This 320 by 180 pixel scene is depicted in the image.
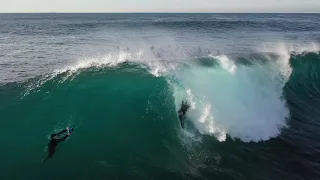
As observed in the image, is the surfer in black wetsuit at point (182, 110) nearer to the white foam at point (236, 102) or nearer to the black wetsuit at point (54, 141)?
the white foam at point (236, 102)

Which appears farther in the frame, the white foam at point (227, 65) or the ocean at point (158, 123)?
the white foam at point (227, 65)

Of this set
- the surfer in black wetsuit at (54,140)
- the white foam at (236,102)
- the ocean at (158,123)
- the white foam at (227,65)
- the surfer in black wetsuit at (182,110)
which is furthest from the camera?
the white foam at (227,65)

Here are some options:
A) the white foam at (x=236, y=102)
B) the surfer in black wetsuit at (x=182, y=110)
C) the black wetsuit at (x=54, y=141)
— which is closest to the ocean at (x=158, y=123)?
the white foam at (x=236, y=102)

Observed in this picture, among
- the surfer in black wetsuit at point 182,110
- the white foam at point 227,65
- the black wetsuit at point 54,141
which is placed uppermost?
the white foam at point 227,65

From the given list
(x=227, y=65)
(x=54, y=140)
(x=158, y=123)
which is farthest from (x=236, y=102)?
(x=54, y=140)

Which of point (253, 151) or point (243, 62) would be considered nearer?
point (253, 151)

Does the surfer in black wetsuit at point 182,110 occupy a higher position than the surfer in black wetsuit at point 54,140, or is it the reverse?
the surfer in black wetsuit at point 182,110

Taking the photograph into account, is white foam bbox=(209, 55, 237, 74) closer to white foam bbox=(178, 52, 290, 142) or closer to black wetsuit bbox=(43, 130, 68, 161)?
white foam bbox=(178, 52, 290, 142)

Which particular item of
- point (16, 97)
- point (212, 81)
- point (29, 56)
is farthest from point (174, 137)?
point (29, 56)

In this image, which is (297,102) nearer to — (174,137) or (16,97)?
(174,137)

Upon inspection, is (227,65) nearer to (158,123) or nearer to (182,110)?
(182,110)

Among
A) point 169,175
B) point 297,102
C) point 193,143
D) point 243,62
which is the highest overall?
point 243,62
